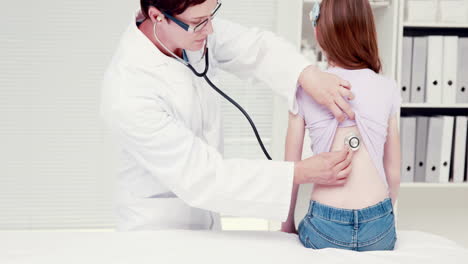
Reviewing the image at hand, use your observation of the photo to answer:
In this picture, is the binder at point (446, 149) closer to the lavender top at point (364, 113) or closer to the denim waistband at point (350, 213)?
the lavender top at point (364, 113)

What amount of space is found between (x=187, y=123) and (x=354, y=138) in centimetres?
39

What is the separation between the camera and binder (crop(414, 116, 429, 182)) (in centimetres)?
275

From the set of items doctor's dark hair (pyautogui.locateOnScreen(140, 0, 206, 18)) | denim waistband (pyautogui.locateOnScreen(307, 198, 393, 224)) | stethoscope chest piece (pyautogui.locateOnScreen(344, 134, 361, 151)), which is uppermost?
doctor's dark hair (pyautogui.locateOnScreen(140, 0, 206, 18))

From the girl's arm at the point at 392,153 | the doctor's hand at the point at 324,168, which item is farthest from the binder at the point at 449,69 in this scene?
the doctor's hand at the point at 324,168

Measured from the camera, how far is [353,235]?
1415 millimetres

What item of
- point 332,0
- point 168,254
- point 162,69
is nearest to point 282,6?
point 332,0

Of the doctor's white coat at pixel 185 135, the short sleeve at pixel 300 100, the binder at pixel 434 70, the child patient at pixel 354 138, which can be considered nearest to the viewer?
the doctor's white coat at pixel 185 135

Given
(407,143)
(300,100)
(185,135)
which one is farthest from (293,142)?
(407,143)

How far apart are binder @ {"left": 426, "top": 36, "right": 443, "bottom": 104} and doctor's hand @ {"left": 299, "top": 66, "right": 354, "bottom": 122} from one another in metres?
1.40

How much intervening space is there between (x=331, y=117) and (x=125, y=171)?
1.68 ft

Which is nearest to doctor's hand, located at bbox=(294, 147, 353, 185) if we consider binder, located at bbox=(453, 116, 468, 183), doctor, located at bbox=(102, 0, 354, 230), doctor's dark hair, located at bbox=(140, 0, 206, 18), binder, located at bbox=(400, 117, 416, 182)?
doctor, located at bbox=(102, 0, 354, 230)

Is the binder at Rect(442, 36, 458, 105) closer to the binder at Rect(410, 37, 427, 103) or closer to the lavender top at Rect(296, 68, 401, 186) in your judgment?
the binder at Rect(410, 37, 427, 103)

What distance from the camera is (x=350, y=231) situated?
1418mm

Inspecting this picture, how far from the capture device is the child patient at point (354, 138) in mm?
1420
